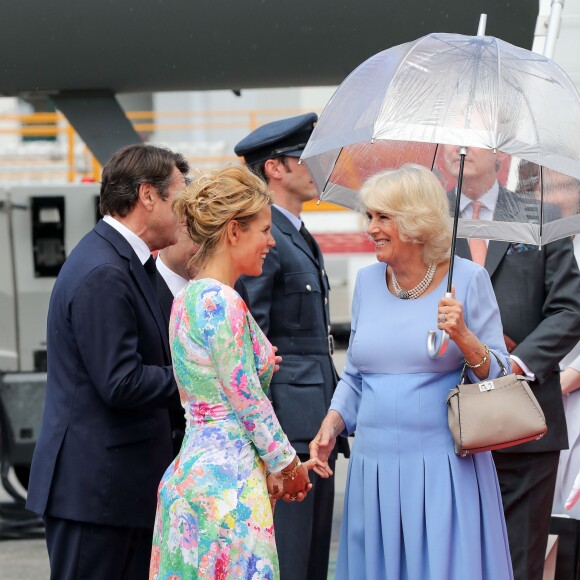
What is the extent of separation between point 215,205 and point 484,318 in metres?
0.83

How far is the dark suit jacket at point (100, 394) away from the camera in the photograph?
112 inches

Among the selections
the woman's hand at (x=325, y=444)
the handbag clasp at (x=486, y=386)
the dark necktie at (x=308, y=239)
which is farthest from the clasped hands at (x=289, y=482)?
the dark necktie at (x=308, y=239)

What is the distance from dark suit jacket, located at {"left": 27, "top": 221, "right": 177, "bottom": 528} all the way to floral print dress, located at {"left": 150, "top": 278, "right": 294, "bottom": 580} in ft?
0.86

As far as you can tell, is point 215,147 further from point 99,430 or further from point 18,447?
point 99,430

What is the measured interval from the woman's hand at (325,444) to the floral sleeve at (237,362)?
1.48ft

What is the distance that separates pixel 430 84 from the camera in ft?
9.64

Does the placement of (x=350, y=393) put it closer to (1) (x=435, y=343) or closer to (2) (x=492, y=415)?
(1) (x=435, y=343)

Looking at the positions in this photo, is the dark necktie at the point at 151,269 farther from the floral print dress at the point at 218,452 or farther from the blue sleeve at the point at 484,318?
the blue sleeve at the point at 484,318

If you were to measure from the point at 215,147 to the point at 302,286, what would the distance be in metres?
14.0

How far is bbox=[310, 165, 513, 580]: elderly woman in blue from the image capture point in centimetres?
288

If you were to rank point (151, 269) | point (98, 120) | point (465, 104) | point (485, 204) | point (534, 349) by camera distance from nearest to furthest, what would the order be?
point (465, 104)
point (151, 269)
point (485, 204)
point (534, 349)
point (98, 120)

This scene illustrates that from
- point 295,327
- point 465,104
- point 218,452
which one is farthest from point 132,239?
point 465,104

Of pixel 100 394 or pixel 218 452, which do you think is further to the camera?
pixel 100 394

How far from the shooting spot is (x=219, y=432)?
2.59 m
